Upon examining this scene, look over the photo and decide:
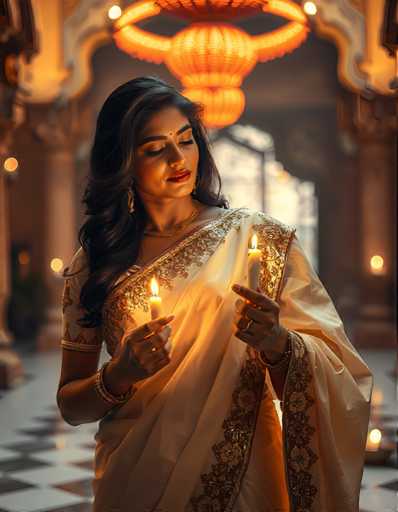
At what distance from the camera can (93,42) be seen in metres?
12.1

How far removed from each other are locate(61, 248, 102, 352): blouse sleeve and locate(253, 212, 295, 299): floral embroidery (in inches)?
17.4

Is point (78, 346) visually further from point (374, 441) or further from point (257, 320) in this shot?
point (374, 441)

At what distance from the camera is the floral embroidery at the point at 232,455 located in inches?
85.3

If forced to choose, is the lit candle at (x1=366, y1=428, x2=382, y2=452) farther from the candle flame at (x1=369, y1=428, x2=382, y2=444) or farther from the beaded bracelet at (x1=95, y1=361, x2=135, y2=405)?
the beaded bracelet at (x1=95, y1=361, x2=135, y2=405)

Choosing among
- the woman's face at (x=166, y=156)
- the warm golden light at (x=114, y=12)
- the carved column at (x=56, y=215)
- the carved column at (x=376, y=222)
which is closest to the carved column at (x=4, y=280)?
the carved column at (x=56, y=215)

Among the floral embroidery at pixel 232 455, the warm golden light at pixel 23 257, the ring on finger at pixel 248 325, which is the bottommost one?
the warm golden light at pixel 23 257

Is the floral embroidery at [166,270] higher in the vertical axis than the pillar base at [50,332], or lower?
higher

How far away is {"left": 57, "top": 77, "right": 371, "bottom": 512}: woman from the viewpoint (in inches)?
85.4

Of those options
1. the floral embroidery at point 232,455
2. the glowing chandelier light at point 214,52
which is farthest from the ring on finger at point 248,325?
the glowing chandelier light at point 214,52

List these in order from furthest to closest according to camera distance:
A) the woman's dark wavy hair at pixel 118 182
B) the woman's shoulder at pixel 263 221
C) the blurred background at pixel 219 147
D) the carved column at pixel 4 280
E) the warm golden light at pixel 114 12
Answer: the carved column at pixel 4 280 < the blurred background at pixel 219 147 < the warm golden light at pixel 114 12 < the woman's shoulder at pixel 263 221 < the woman's dark wavy hair at pixel 118 182

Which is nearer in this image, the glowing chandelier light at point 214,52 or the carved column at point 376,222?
the glowing chandelier light at point 214,52

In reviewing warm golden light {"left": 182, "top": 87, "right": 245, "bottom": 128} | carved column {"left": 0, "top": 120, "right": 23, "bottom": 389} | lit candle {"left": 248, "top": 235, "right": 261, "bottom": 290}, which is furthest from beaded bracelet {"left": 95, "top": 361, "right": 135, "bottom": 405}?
carved column {"left": 0, "top": 120, "right": 23, "bottom": 389}

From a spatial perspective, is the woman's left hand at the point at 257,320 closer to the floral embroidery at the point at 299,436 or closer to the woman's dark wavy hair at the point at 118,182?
the floral embroidery at the point at 299,436

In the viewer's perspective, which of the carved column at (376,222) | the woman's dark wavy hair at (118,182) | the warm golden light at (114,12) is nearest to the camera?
the woman's dark wavy hair at (118,182)
